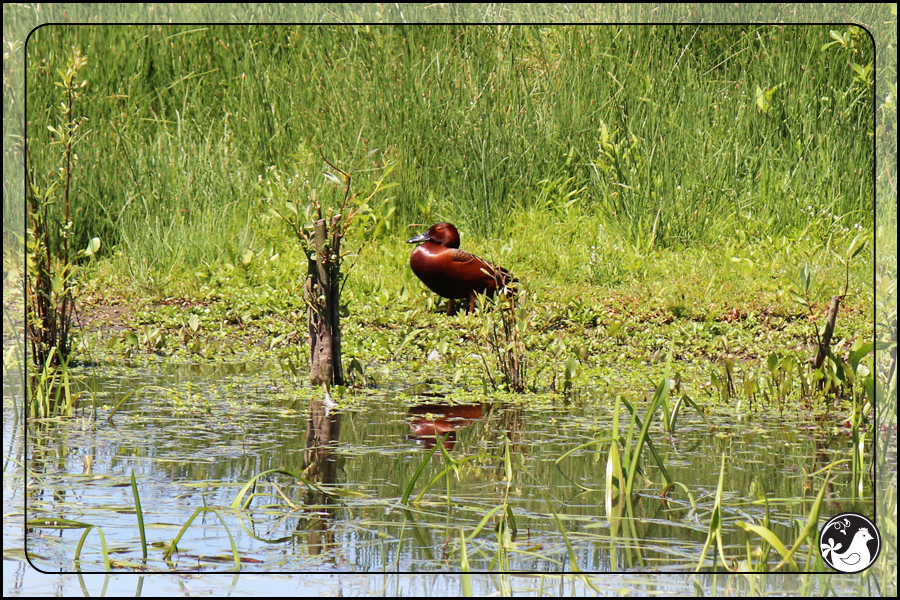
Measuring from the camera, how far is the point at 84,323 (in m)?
5.29

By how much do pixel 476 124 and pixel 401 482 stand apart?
6.21 feet

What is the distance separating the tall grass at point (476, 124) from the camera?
4465 millimetres

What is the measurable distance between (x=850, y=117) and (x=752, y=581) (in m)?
2.64

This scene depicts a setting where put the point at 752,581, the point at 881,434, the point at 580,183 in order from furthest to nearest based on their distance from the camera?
the point at 580,183, the point at 881,434, the point at 752,581

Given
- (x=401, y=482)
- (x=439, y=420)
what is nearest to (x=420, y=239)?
(x=439, y=420)

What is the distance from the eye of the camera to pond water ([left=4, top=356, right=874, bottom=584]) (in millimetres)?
2791

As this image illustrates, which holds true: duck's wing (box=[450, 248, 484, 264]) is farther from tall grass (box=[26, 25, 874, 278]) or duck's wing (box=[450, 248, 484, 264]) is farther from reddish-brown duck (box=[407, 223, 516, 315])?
tall grass (box=[26, 25, 874, 278])

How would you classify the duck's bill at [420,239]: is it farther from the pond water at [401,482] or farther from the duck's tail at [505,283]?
the pond water at [401,482]

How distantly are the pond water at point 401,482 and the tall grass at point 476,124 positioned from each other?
3.79 ft

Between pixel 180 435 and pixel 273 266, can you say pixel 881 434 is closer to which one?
pixel 180 435

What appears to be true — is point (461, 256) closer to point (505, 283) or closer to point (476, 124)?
point (505, 283)

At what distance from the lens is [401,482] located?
3299mm

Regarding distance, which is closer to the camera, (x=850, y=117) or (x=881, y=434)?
(x=881, y=434)

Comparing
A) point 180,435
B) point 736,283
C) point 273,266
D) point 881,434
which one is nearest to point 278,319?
point 273,266
